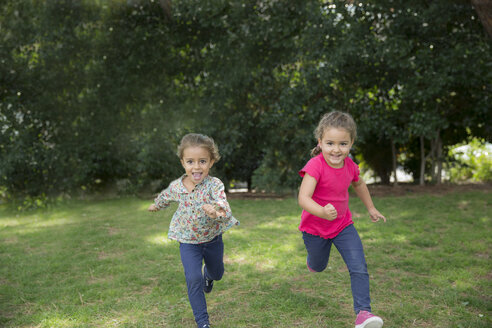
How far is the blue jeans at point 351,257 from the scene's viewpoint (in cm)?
329

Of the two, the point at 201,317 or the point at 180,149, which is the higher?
the point at 180,149

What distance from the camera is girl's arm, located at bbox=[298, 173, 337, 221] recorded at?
308 centimetres

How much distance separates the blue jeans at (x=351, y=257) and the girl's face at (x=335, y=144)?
57 centimetres

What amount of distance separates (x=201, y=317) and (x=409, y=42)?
Answer: 7986 mm

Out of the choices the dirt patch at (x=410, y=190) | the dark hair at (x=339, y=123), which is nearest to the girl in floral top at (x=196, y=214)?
the dark hair at (x=339, y=123)

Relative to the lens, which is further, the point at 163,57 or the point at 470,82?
the point at 163,57

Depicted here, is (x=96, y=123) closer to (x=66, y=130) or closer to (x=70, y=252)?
(x=66, y=130)

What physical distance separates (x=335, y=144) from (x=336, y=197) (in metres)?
0.41

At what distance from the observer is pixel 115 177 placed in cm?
1186

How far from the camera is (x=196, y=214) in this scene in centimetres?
358

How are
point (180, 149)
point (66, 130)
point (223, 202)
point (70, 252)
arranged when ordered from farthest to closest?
1. point (66, 130)
2. point (70, 252)
3. point (180, 149)
4. point (223, 202)

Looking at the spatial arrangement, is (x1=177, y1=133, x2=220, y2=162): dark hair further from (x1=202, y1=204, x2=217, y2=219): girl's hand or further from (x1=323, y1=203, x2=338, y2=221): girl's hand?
(x1=323, y1=203, x2=338, y2=221): girl's hand

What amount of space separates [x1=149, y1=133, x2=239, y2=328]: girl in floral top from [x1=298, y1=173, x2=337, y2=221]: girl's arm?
575mm

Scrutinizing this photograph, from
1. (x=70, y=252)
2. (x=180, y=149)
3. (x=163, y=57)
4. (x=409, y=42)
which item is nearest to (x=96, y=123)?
(x=163, y=57)
